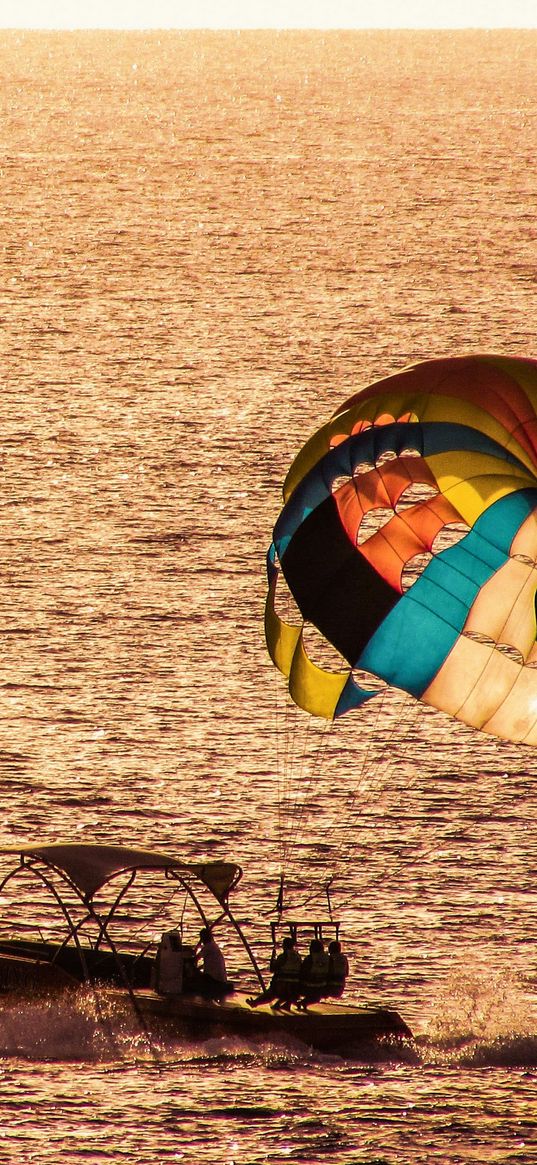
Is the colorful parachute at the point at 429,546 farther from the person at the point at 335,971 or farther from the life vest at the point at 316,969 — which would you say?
the life vest at the point at 316,969

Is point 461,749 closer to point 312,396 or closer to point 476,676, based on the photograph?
point 476,676

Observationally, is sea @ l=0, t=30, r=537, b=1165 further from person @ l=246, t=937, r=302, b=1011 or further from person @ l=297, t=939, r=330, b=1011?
person @ l=246, t=937, r=302, b=1011

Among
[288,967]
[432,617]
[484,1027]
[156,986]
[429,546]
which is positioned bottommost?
[484,1027]

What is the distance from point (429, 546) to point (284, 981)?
11.4 metres

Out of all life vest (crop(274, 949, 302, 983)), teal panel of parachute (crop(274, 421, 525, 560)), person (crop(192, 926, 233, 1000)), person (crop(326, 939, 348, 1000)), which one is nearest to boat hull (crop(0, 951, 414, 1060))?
person (crop(192, 926, 233, 1000))

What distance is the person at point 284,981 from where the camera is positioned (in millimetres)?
49969

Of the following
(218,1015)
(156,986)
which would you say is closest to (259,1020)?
(218,1015)

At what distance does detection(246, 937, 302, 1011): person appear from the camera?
50.0 meters

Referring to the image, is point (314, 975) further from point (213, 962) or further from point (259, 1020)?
point (213, 962)

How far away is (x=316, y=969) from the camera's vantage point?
50.0 m

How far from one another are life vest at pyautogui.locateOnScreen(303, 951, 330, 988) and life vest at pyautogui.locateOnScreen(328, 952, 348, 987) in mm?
110

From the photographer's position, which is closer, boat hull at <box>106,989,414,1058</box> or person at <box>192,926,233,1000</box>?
boat hull at <box>106,989,414,1058</box>

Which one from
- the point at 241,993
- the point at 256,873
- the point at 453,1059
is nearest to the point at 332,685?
the point at 241,993

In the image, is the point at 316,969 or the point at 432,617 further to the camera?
the point at 432,617
